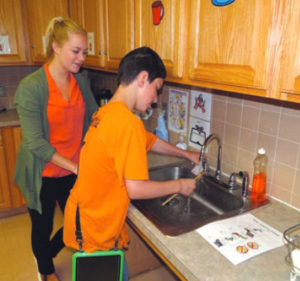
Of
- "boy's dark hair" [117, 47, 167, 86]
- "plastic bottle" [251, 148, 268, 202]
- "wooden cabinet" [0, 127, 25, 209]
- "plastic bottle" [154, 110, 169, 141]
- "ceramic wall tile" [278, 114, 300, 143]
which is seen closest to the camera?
"boy's dark hair" [117, 47, 167, 86]

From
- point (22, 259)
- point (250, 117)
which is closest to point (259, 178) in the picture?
point (250, 117)

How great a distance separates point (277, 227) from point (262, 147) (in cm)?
37

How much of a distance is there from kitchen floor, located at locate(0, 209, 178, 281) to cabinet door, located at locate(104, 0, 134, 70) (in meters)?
1.38

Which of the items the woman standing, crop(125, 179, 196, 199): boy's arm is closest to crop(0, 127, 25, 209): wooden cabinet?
the woman standing

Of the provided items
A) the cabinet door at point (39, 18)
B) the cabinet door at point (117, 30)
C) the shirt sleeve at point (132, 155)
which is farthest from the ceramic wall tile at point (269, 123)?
the cabinet door at point (39, 18)

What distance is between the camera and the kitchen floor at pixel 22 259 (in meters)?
1.96

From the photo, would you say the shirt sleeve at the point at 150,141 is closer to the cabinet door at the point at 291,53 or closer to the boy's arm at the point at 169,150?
the boy's arm at the point at 169,150

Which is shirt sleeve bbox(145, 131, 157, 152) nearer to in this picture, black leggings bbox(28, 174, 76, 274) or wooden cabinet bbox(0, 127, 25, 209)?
black leggings bbox(28, 174, 76, 274)

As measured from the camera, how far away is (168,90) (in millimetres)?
1914

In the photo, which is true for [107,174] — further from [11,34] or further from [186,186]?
[11,34]

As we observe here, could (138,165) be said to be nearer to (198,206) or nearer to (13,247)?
(198,206)

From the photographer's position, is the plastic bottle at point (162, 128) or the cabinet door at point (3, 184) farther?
the cabinet door at point (3, 184)

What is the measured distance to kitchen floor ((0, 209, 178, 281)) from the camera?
1957mm

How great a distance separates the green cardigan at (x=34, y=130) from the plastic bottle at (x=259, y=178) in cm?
98
